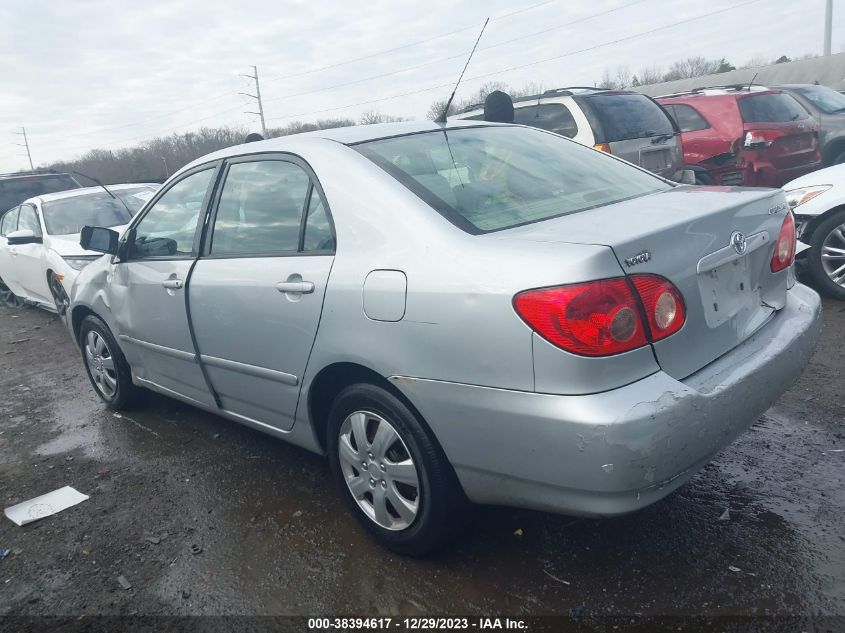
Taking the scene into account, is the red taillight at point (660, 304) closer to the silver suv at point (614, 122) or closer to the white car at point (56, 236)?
the silver suv at point (614, 122)

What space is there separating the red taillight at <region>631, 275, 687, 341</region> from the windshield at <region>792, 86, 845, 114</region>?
10.8 m

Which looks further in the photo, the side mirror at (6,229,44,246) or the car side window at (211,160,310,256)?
the side mirror at (6,229,44,246)

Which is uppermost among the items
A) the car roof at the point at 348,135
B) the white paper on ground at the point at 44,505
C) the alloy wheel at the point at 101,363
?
the car roof at the point at 348,135

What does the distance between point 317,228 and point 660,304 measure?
1.44 metres

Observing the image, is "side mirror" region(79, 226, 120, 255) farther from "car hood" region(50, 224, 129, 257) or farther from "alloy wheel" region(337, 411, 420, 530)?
"car hood" region(50, 224, 129, 257)

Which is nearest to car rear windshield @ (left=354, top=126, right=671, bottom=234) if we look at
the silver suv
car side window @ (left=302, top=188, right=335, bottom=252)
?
car side window @ (left=302, top=188, right=335, bottom=252)

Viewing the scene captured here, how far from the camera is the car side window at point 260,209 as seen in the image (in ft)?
10.1

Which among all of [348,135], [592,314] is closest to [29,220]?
[348,135]

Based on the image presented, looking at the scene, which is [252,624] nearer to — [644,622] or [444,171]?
[644,622]

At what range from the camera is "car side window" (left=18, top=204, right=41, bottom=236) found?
817 cm

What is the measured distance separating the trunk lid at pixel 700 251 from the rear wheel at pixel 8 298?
10.1 m

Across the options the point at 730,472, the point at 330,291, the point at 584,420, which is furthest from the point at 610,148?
the point at 584,420

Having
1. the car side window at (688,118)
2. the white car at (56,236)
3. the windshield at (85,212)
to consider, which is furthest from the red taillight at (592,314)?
the car side window at (688,118)

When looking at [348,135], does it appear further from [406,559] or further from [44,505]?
[44,505]
